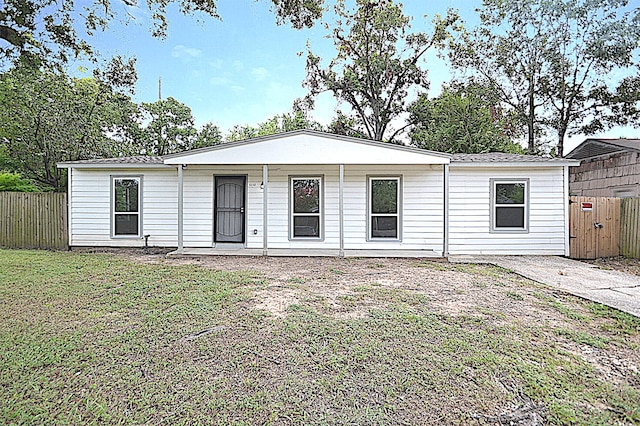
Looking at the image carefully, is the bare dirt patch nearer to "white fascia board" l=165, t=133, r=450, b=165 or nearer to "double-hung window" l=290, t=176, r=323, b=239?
"white fascia board" l=165, t=133, r=450, b=165

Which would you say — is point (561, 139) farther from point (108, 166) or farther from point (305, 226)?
point (108, 166)

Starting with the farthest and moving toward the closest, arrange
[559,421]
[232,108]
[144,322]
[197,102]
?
[232,108] < [197,102] < [144,322] < [559,421]

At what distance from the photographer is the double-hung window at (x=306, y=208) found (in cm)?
983

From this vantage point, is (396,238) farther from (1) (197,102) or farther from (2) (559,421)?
(1) (197,102)

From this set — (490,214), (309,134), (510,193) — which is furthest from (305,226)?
(510,193)

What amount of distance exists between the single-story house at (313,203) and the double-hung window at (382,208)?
1.0 inches

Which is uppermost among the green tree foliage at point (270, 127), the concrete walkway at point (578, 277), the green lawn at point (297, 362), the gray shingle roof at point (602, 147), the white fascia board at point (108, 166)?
the green tree foliage at point (270, 127)

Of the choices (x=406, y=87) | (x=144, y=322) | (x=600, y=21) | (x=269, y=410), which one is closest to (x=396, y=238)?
(x=144, y=322)

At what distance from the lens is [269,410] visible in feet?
8.16

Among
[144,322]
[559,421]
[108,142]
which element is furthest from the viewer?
[108,142]

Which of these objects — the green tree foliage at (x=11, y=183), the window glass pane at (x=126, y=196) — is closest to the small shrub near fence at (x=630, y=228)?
the window glass pane at (x=126, y=196)

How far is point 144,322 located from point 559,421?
377cm

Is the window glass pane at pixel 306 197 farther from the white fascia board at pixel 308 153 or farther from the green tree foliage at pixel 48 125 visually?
the green tree foliage at pixel 48 125

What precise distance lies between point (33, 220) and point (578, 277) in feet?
42.7
